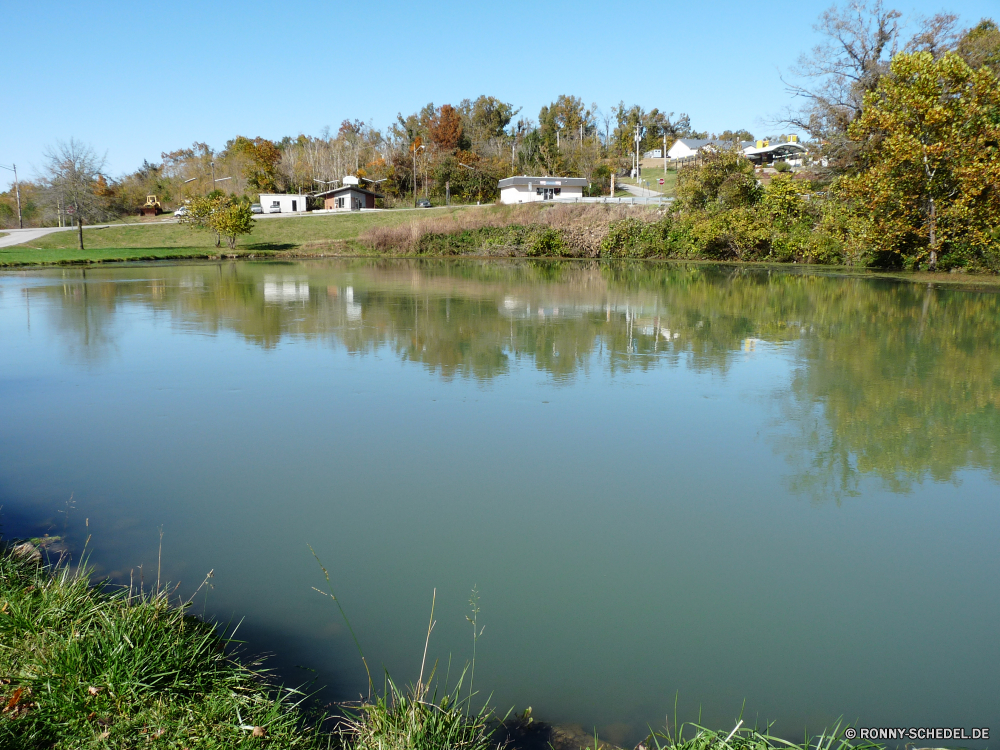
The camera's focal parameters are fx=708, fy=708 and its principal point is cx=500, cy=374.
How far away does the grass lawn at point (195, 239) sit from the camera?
39281 mm

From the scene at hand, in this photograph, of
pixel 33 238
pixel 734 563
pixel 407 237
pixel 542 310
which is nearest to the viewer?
pixel 734 563

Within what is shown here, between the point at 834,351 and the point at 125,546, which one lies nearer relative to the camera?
the point at 125,546

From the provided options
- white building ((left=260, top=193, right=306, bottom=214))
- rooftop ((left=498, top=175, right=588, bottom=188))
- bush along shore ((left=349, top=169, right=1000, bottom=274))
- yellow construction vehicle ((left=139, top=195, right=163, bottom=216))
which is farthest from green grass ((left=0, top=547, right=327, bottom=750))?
yellow construction vehicle ((left=139, top=195, right=163, bottom=216))

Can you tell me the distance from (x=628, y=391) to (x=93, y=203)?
145 ft

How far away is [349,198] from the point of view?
2430 inches

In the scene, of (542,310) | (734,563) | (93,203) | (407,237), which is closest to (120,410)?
(734,563)

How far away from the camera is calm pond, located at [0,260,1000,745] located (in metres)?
3.62

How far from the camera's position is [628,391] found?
8930mm

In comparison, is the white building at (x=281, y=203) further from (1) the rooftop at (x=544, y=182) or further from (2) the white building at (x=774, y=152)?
(2) the white building at (x=774, y=152)

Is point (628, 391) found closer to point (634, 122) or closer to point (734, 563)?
point (734, 563)

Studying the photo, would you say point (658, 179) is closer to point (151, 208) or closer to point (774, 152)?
point (774, 152)

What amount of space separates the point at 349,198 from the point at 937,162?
4886 cm

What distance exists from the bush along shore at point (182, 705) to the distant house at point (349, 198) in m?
60.4

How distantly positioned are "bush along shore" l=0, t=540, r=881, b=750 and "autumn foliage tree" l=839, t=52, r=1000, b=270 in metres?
23.0
